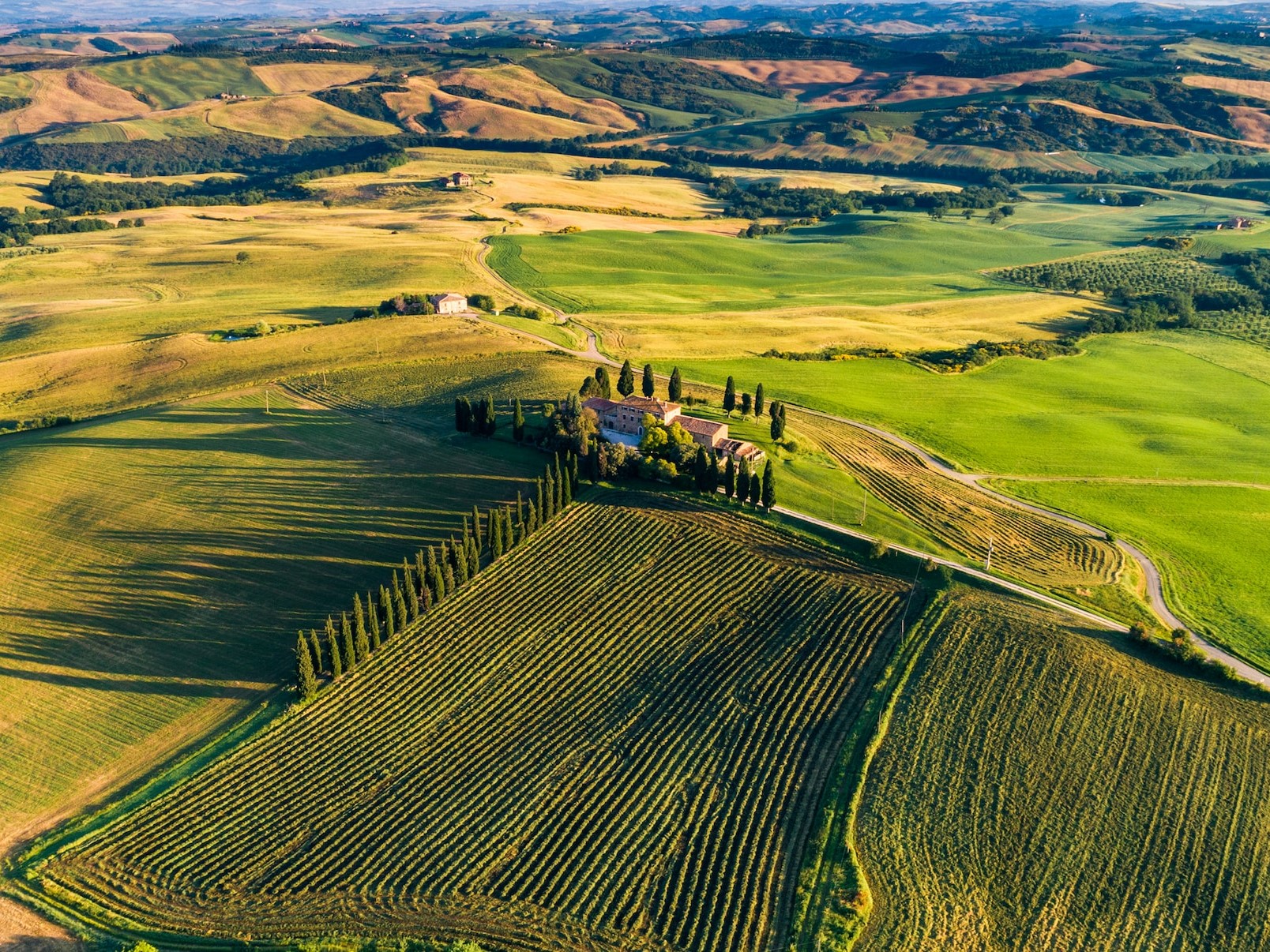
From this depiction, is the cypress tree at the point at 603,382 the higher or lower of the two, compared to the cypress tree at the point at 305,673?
higher

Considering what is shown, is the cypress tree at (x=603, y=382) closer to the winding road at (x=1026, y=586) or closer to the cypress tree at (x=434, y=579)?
the winding road at (x=1026, y=586)

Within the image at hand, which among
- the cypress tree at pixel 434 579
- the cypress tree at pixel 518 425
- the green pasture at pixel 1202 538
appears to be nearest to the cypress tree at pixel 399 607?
the cypress tree at pixel 434 579

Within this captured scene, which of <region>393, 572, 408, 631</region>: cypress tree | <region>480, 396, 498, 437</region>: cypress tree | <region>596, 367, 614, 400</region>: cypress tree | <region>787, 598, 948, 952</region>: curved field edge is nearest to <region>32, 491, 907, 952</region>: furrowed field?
<region>393, 572, 408, 631</region>: cypress tree

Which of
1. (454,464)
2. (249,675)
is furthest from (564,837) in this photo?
(454,464)

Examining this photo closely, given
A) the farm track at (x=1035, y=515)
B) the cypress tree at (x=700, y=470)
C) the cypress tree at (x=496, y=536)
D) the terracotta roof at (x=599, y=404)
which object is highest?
the terracotta roof at (x=599, y=404)

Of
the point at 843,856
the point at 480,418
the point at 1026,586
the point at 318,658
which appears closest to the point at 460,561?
the point at 318,658

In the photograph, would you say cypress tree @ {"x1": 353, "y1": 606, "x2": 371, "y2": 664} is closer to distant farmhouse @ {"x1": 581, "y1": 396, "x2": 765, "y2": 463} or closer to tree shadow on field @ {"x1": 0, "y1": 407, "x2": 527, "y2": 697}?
tree shadow on field @ {"x1": 0, "y1": 407, "x2": 527, "y2": 697}

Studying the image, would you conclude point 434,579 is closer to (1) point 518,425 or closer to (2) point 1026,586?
(1) point 518,425
